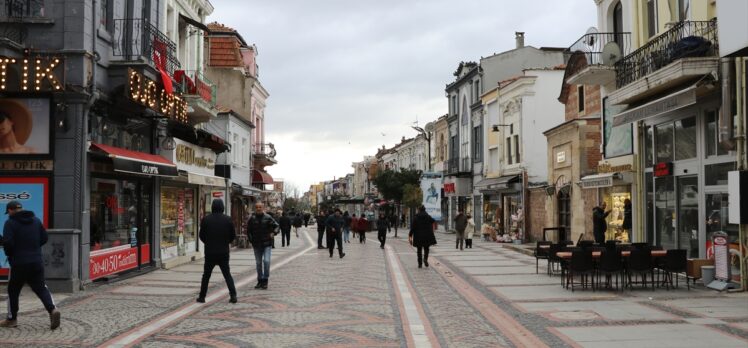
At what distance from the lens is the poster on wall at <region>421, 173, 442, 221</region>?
45.1m

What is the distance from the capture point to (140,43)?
597 inches

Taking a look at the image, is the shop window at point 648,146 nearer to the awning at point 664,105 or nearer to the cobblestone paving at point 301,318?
the awning at point 664,105

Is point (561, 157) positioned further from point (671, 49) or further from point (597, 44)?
point (671, 49)

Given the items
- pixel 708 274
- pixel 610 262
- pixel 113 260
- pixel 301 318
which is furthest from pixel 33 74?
pixel 708 274

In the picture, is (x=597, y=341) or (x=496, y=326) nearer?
(x=597, y=341)

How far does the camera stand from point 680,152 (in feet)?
50.7

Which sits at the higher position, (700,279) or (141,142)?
(141,142)

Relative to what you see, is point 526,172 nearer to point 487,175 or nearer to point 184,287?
point 487,175

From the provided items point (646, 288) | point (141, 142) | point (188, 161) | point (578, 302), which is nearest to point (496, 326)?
point (578, 302)

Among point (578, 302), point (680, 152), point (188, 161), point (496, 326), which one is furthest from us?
point (188, 161)

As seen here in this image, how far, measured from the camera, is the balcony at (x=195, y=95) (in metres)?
17.8

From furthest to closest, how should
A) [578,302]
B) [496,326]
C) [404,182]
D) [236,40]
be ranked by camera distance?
1. [404,182]
2. [236,40]
3. [578,302]
4. [496,326]

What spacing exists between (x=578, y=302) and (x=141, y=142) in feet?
35.8

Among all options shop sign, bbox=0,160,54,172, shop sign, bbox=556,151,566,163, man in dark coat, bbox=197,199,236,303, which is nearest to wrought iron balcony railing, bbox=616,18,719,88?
shop sign, bbox=556,151,566,163
